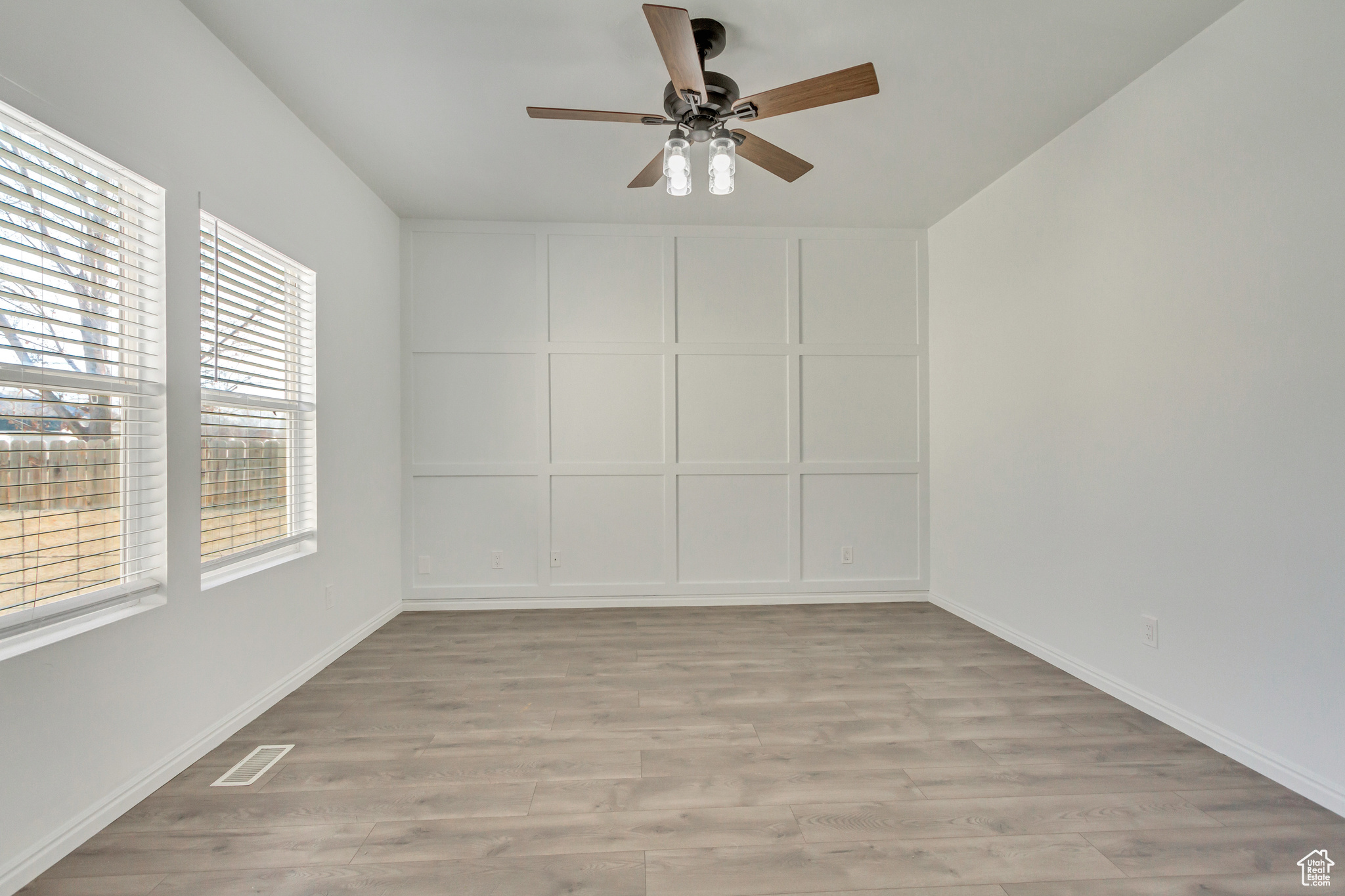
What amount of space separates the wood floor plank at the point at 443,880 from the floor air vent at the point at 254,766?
1.44 feet

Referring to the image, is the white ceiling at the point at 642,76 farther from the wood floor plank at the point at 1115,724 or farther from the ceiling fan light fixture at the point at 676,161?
the wood floor plank at the point at 1115,724

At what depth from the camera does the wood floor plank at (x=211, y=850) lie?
1.52 meters

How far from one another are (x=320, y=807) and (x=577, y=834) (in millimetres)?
782

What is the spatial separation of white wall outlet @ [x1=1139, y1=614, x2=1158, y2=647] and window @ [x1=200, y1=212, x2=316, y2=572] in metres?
3.56

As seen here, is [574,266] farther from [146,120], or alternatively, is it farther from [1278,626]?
[1278,626]

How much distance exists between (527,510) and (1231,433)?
136 inches

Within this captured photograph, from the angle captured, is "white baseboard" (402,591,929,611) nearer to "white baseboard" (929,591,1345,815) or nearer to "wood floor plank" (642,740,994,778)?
"white baseboard" (929,591,1345,815)

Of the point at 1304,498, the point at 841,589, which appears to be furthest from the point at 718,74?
the point at 841,589

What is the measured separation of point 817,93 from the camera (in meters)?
1.92

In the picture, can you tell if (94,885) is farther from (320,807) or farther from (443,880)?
(443,880)

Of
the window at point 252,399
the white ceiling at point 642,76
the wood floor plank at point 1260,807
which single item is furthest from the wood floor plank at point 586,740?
the white ceiling at point 642,76

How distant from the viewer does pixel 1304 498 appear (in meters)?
1.83

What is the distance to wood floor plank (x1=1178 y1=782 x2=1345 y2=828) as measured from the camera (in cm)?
169

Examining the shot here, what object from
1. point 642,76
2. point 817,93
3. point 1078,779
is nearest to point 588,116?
point 642,76
